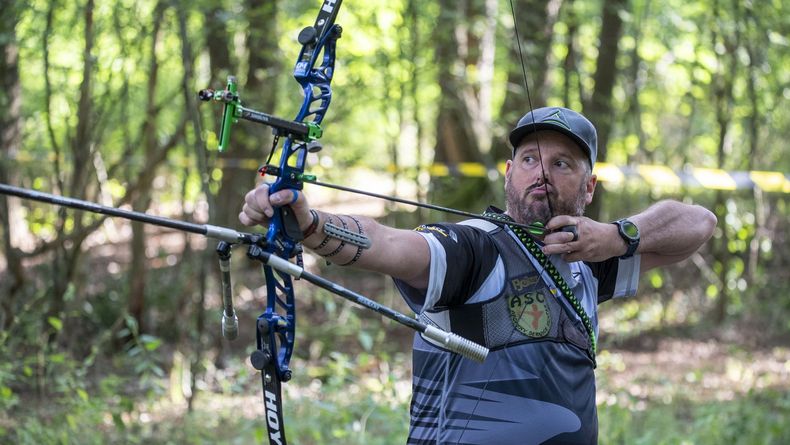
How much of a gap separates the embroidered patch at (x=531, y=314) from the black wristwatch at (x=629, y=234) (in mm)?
344

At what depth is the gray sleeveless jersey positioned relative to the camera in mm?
2254

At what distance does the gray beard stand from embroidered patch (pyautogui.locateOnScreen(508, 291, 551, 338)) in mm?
196

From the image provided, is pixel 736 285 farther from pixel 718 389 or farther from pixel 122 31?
pixel 122 31

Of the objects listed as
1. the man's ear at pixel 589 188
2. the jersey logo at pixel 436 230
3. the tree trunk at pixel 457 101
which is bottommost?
the jersey logo at pixel 436 230

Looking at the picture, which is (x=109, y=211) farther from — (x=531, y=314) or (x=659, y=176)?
(x=659, y=176)

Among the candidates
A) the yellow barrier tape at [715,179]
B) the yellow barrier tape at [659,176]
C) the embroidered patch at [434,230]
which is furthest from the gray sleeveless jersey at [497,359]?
the yellow barrier tape at [659,176]

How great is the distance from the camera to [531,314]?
2.32 metres

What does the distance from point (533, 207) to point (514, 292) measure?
247 mm

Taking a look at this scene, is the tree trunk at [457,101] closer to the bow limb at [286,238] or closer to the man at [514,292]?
the man at [514,292]

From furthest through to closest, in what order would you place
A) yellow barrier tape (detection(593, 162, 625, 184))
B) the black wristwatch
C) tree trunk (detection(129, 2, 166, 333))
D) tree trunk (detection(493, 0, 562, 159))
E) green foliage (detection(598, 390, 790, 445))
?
tree trunk (detection(493, 0, 562, 159)) < yellow barrier tape (detection(593, 162, 625, 184)) < tree trunk (detection(129, 2, 166, 333)) < green foliage (detection(598, 390, 790, 445)) < the black wristwatch

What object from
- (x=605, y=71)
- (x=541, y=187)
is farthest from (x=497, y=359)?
(x=605, y=71)

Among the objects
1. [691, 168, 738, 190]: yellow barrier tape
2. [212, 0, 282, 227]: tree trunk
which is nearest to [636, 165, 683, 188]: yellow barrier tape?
[691, 168, 738, 190]: yellow barrier tape

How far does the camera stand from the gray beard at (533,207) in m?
2.43

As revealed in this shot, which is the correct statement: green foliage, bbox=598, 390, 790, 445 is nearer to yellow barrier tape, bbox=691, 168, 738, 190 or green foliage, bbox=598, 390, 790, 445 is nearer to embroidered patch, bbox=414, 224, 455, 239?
yellow barrier tape, bbox=691, 168, 738, 190
